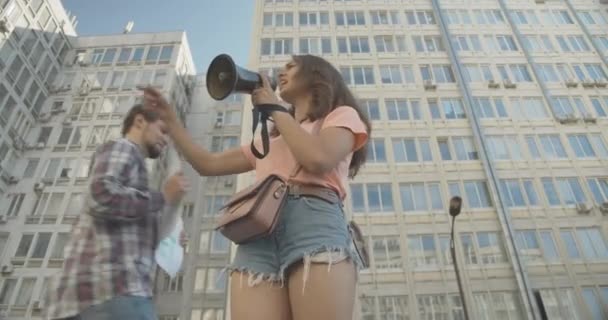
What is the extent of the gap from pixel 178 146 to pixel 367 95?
27.2 meters

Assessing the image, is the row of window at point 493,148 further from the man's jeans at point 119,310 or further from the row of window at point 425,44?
the man's jeans at point 119,310

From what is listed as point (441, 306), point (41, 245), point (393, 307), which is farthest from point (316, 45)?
point (41, 245)

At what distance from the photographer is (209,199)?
32.2m

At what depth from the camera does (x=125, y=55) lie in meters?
36.7

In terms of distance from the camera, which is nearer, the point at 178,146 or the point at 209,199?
the point at 178,146

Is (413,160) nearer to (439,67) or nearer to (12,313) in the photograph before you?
(439,67)

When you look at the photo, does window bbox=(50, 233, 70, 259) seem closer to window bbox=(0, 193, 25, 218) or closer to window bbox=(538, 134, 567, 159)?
window bbox=(0, 193, 25, 218)

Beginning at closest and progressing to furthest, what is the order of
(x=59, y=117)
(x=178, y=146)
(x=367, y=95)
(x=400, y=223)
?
(x=178, y=146) < (x=400, y=223) < (x=367, y=95) < (x=59, y=117)

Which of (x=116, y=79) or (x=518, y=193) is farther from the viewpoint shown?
(x=116, y=79)

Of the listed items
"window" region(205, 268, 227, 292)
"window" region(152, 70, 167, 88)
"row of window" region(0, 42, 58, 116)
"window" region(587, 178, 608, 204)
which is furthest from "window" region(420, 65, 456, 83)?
"row of window" region(0, 42, 58, 116)

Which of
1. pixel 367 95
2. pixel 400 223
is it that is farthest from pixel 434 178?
pixel 367 95

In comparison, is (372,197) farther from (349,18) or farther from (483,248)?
(349,18)

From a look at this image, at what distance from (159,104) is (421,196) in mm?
23680

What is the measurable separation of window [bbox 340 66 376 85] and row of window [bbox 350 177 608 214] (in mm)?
8735
